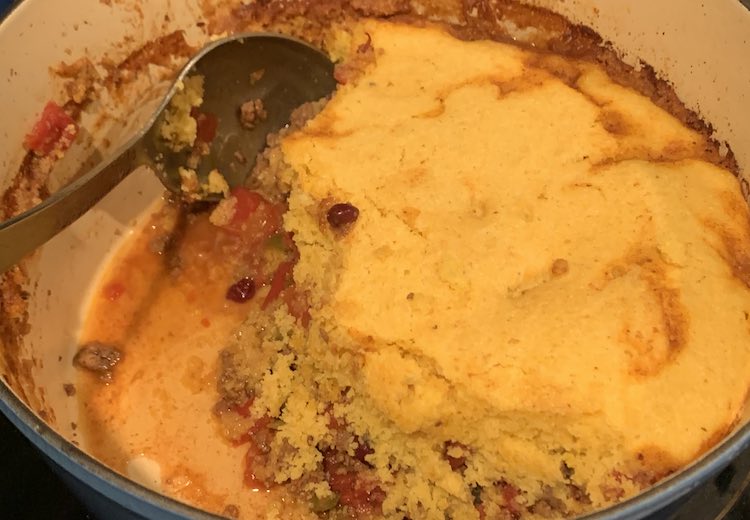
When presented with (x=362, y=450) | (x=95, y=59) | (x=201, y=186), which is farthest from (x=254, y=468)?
(x=95, y=59)

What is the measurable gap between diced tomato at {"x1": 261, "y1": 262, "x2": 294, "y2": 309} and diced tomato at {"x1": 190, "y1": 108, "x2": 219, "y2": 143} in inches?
16.5

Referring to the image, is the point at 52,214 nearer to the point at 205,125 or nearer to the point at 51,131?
the point at 51,131

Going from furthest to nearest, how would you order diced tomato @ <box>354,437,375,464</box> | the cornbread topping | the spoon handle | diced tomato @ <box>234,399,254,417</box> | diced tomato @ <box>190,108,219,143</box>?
1. diced tomato @ <box>190,108,219,143</box>
2. diced tomato @ <box>234,399,254,417</box>
3. diced tomato @ <box>354,437,375,464</box>
4. the spoon handle
5. the cornbread topping

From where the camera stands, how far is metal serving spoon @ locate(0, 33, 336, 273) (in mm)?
1975

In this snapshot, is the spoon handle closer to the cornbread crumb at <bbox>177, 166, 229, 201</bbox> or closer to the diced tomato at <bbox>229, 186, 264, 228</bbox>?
the cornbread crumb at <bbox>177, 166, 229, 201</bbox>

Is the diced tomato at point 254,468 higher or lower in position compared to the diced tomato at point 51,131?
lower

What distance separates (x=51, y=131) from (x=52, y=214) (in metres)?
0.41

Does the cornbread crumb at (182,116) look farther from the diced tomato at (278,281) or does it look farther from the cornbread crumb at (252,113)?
the diced tomato at (278,281)

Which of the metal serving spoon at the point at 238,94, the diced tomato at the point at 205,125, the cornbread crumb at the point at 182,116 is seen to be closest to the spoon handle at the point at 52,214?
the metal serving spoon at the point at 238,94

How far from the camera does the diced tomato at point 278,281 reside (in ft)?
6.49

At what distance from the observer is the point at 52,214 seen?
161 centimetres

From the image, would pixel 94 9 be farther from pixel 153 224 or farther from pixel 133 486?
pixel 133 486

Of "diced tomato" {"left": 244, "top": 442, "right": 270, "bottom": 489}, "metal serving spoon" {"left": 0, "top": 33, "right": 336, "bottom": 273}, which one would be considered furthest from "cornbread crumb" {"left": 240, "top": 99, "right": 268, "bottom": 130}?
"diced tomato" {"left": 244, "top": 442, "right": 270, "bottom": 489}

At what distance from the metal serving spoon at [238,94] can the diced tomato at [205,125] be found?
10 mm
